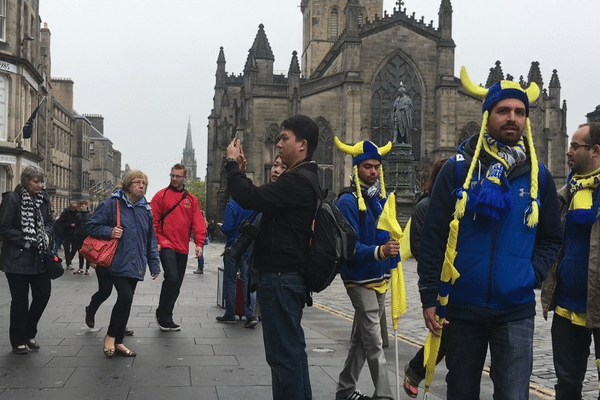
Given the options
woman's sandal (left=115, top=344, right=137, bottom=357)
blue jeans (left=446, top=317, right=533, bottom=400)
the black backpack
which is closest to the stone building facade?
woman's sandal (left=115, top=344, right=137, bottom=357)

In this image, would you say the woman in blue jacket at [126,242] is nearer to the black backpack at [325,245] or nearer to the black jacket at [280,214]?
the black jacket at [280,214]

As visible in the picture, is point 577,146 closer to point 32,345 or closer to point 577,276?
point 577,276

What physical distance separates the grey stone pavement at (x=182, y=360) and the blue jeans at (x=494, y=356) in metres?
2.07

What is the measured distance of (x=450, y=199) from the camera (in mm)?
3639

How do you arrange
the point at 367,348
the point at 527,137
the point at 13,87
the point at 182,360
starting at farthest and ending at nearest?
1. the point at 13,87
2. the point at 182,360
3. the point at 367,348
4. the point at 527,137

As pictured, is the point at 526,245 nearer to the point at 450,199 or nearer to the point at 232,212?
the point at 450,199

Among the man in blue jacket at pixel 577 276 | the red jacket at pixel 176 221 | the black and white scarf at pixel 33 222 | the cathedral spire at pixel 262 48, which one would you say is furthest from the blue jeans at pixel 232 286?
the cathedral spire at pixel 262 48

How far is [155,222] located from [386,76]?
3781cm

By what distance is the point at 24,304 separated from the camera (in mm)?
7207

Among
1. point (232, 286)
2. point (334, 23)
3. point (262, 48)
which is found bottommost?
point (232, 286)

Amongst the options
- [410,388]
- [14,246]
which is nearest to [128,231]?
[14,246]

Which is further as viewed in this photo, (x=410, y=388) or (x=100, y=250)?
(x=100, y=250)

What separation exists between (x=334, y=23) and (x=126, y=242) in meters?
64.6

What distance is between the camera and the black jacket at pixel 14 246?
705 centimetres
